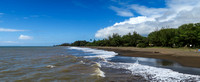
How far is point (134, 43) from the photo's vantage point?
3098 inches

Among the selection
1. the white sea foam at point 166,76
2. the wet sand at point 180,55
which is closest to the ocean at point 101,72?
the white sea foam at point 166,76

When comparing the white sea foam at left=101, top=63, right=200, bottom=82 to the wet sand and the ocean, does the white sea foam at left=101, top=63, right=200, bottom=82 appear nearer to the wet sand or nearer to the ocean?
the ocean

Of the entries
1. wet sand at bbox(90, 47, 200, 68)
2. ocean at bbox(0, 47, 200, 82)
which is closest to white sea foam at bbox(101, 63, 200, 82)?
ocean at bbox(0, 47, 200, 82)

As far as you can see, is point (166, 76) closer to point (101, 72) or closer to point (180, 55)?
point (101, 72)

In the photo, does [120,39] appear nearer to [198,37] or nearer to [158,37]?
[158,37]

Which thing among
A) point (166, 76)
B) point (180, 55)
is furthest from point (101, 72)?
point (180, 55)

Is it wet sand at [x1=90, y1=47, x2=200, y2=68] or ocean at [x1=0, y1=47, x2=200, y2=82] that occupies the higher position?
wet sand at [x1=90, y1=47, x2=200, y2=68]

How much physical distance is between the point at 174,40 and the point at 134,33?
3282cm

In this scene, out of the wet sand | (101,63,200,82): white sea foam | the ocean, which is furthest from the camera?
the wet sand

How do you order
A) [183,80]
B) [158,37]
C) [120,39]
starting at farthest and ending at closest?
[120,39] → [158,37] → [183,80]

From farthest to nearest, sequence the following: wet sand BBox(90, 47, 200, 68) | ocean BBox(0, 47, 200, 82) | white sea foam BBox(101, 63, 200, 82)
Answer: wet sand BBox(90, 47, 200, 68) < ocean BBox(0, 47, 200, 82) < white sea foam BBox(101, 63, 200, 82)

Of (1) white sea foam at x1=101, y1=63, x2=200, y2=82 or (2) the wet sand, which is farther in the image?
(2) the wet sand

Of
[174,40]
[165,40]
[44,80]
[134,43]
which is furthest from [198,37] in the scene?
[44,80]

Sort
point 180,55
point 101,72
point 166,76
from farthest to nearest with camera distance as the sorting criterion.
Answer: point 180,55 < point 101,72 < point 166,76
